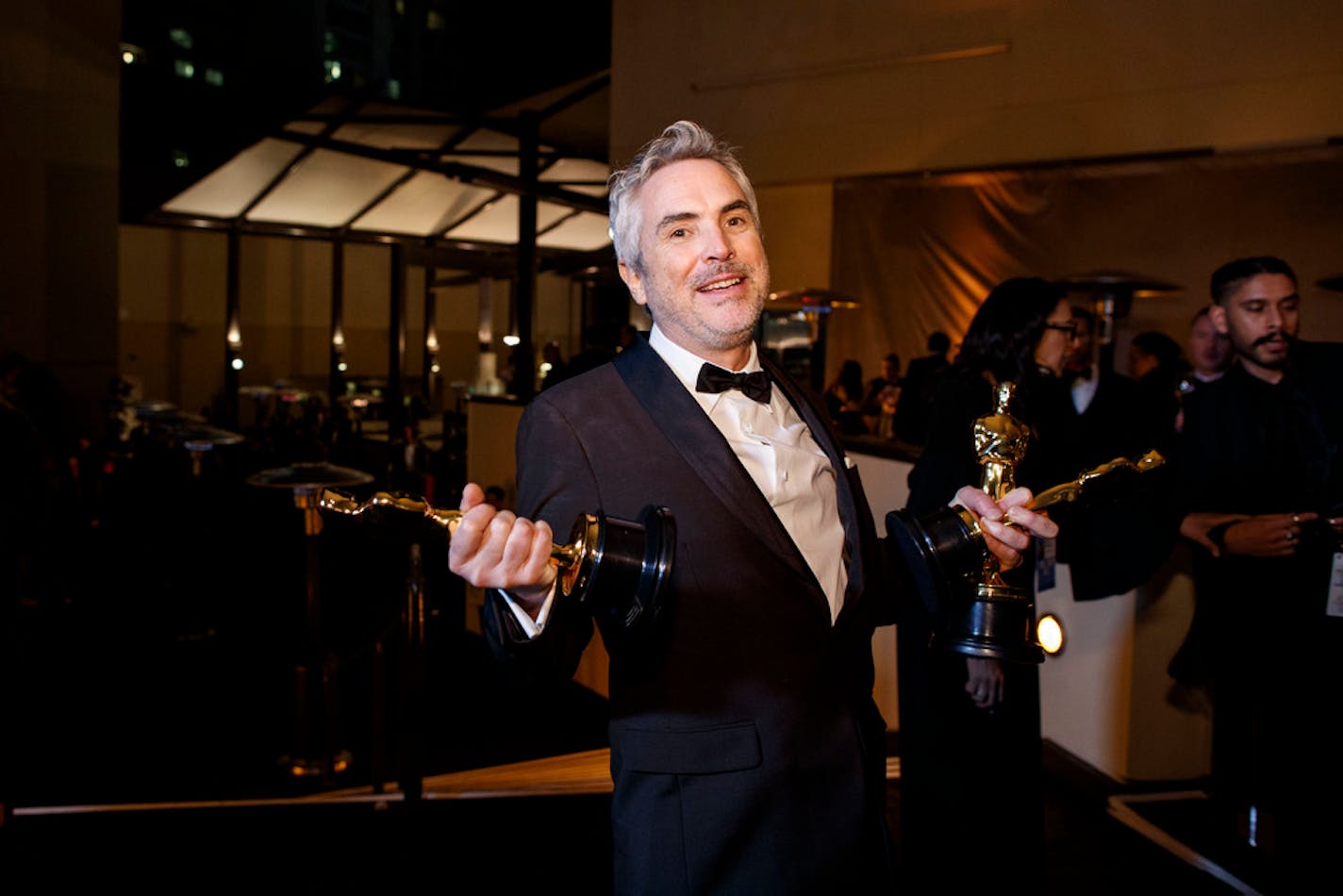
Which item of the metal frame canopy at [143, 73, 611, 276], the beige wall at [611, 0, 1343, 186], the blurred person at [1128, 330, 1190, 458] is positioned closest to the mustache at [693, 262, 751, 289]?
the blurred person at [1128, 330, 1190, 458]

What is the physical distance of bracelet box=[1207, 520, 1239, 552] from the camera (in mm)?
2471

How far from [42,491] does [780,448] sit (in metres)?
2.82

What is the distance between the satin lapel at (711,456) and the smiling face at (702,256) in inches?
4.0

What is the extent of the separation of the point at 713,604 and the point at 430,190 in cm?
1529

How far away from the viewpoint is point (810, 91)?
7062mm

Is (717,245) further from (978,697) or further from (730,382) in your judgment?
(978,697)

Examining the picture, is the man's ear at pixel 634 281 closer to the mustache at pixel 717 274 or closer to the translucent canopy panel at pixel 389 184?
the mustache at pixel 717 274

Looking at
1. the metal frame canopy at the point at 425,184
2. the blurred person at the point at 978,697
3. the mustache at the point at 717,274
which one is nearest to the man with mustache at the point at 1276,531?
the blurred person at the point at 978,697

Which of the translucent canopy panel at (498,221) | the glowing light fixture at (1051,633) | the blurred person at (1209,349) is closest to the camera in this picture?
the glowing light fixture at (1051,633)

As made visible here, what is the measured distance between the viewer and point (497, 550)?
3.30 feet

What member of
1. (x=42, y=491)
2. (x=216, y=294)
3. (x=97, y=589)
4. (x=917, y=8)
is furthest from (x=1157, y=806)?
(x=216, y=294)

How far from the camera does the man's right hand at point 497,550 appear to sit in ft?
3.26

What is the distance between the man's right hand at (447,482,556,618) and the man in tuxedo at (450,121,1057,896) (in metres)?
0.14

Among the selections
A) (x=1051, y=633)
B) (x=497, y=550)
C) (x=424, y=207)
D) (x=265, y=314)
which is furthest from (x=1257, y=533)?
(x=265, y=314)
